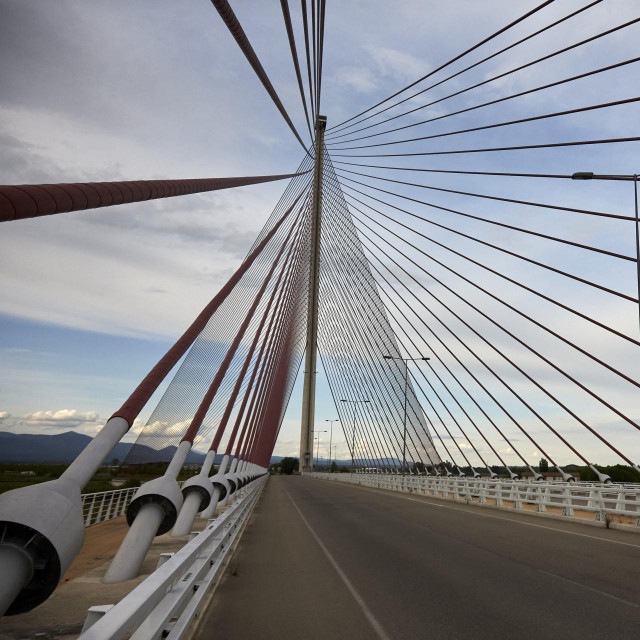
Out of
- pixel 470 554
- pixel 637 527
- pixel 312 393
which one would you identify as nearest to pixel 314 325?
pixel 312 393

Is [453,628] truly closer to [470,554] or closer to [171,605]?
[171,605]

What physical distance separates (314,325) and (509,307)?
162 feet

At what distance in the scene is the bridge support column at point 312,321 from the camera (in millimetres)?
47938

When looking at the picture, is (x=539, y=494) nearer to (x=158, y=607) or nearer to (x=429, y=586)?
(x=429, y=586)

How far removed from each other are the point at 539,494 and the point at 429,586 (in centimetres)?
1588

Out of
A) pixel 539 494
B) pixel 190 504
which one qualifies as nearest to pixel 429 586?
pixel 190 504

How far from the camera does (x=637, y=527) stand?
17.3 meters

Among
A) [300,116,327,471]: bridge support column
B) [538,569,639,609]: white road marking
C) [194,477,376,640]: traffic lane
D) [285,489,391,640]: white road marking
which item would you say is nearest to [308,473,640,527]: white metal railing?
[538,569,639,609]: white road marking

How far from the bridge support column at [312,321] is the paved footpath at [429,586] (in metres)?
36.2

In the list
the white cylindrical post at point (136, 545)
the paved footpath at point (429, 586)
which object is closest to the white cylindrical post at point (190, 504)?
the paved footpath at point (429, 586)

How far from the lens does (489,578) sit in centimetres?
907

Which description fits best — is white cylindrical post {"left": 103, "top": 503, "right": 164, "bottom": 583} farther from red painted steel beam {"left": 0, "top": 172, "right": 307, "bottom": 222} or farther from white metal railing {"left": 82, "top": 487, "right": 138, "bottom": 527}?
white metal railing {"left": 82, "top": 487, "right": 138, "bottom": 527}

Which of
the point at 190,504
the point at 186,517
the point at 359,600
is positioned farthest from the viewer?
the point at 190,504

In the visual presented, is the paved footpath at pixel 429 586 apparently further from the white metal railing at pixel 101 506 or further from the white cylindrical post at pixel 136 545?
the white metal railing at pixel 101 506
